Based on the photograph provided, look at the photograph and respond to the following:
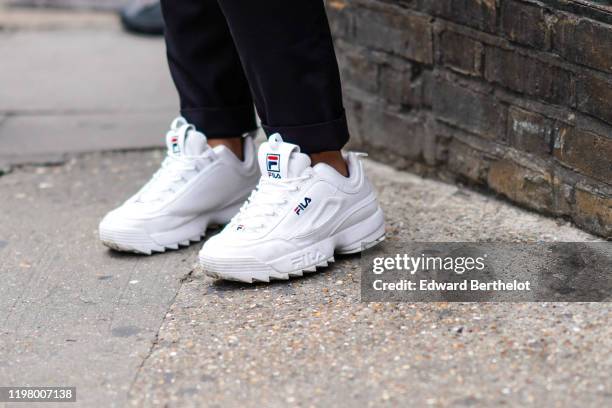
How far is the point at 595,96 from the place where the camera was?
1.85 meters

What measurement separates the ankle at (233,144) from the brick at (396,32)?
0.47 metres

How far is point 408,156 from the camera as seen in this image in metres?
2.42

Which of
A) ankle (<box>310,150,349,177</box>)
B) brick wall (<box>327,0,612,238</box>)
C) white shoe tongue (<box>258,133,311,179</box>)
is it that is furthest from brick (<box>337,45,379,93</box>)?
white shoe tongue (<box>258,133,311,179</box>)

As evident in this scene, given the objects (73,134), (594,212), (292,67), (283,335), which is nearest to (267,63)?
(292,67)

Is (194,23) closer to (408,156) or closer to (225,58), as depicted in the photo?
(225,58)

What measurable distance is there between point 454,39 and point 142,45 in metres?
2.06

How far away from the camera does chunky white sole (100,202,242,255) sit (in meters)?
2.01

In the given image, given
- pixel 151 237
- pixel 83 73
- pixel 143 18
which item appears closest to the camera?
pixel 151 237

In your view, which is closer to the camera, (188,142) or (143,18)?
(188,142)

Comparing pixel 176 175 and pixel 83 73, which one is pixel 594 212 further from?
pixel 83 73

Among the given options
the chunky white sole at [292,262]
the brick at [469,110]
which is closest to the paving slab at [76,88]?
the brick at [469,110]

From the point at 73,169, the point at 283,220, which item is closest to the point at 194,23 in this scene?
the point at 283,220

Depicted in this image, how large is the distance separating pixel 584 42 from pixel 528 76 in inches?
6.9

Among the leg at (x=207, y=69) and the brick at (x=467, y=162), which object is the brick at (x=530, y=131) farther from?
the leg at (x=207, y=69)
